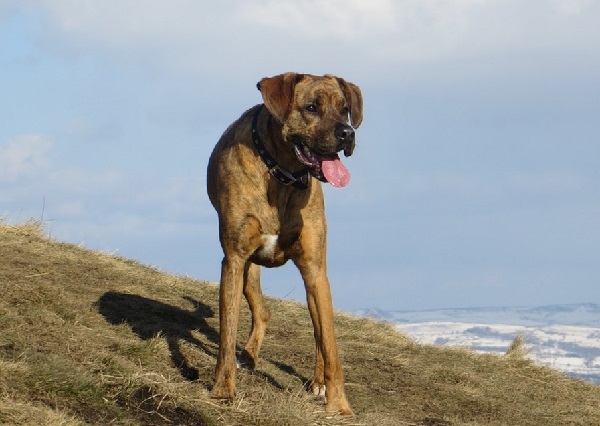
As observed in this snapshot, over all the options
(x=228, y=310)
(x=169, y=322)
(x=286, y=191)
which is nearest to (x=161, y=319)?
(x=169, y=322)

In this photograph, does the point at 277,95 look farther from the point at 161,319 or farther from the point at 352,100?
the point at 161,319

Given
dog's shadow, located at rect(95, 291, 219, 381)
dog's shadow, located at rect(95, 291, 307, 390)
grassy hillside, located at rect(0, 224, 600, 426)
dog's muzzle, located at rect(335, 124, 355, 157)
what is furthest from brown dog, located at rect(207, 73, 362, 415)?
dog's shadow, located at rect(95, 291, 219, 381)

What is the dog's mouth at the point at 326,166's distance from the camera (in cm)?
820

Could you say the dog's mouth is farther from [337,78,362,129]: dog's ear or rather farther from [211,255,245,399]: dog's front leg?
[211,255,245,399]: dog's front leg

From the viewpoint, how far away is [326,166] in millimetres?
8242

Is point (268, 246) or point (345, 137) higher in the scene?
point (345, 137)

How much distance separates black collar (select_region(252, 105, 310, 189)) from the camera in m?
8.57

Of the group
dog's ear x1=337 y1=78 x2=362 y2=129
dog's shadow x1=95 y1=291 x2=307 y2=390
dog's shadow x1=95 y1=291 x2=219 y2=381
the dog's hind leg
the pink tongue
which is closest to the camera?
the pink tongue

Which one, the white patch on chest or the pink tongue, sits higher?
the pink tongue

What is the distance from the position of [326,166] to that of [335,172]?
3.4 inches

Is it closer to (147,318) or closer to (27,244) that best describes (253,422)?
(147,318)

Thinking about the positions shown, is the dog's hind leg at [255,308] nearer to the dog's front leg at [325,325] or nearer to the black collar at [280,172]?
the dog's front leg at [325,325]

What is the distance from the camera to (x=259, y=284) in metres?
10.5

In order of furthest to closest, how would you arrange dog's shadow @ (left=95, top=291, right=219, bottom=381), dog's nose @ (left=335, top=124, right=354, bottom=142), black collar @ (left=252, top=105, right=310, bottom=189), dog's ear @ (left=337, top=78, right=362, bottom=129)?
dog's shadow @ (left=95, top=291, right=219, bottom=381) < dog's ear @ (left=337, top=78, right=362, bottom=129) < black collar @ (left=252, top=105, right=310, bottom=189) < dog's nose @ (left=335, top=124, right=354, bottom=142)
